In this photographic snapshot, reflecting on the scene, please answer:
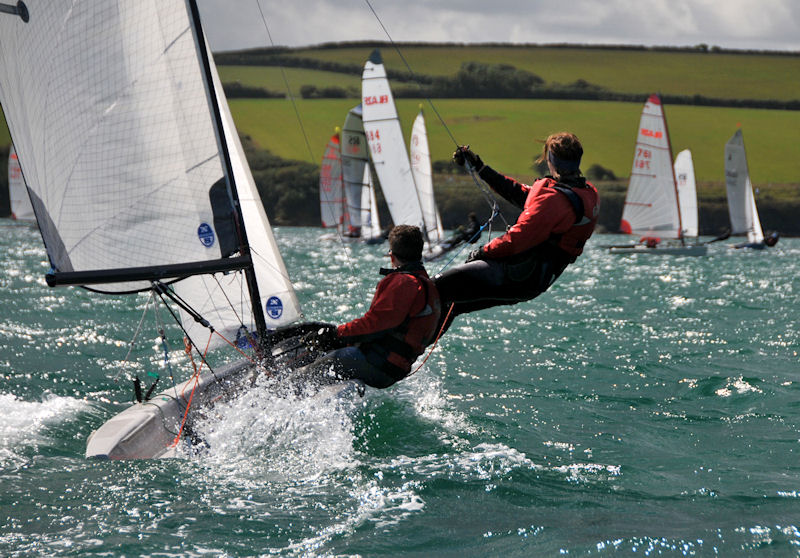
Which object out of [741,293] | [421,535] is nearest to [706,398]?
[421,535]

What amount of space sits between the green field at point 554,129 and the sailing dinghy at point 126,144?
5819 centimetres

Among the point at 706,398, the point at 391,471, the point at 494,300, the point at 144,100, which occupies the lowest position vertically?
the point at 706,398

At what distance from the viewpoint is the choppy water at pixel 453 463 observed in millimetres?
3969

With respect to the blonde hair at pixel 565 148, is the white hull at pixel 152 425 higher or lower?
lower

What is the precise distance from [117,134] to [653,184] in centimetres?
2528

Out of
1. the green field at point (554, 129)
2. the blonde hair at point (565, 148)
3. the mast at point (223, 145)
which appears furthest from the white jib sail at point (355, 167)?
the green field at point (554, 129)

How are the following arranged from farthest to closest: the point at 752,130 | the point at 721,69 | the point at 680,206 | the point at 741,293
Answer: the point at 721,69
the point at 752,130
the point at 680,206
the point at 741,293

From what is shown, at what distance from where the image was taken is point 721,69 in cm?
7669

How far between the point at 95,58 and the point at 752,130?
2727 inches

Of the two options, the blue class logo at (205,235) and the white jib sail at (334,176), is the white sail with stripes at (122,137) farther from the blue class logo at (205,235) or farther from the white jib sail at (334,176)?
the white jib sail at (334,176)

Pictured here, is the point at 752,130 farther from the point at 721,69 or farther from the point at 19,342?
the point at 19,342

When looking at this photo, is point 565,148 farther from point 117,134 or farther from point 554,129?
point 554,129

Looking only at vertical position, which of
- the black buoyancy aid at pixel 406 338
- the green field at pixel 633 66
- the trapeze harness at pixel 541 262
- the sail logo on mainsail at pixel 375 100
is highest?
the green field at pixel 633 66

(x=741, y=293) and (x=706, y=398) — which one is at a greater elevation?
(x=706, y=398)
